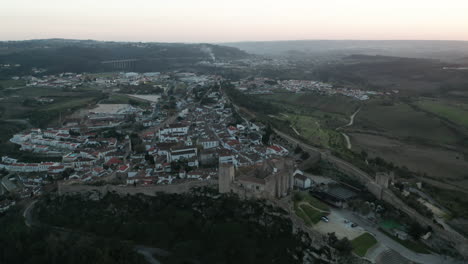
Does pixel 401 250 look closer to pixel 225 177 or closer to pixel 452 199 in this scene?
pixel 225 177

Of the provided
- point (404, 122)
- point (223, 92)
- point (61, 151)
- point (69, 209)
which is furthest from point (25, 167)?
point (404, 122)

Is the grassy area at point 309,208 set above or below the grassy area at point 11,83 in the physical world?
below

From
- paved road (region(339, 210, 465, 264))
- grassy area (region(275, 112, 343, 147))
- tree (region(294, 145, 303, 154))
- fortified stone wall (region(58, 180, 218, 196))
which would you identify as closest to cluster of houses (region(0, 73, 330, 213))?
tree (region(294, 145, 303, 154))

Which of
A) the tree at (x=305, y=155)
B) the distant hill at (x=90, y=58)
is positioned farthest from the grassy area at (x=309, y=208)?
the distant hill at (x=90, y=58)

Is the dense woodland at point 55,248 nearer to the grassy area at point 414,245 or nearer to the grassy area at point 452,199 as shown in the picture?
the grassy area at point 414,245

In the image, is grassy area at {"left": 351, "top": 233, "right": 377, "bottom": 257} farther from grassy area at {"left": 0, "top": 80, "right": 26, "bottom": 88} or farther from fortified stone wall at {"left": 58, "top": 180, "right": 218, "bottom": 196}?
grassy area at {"left": 0, "top": 80, "right": 26, "bottom": 88}
